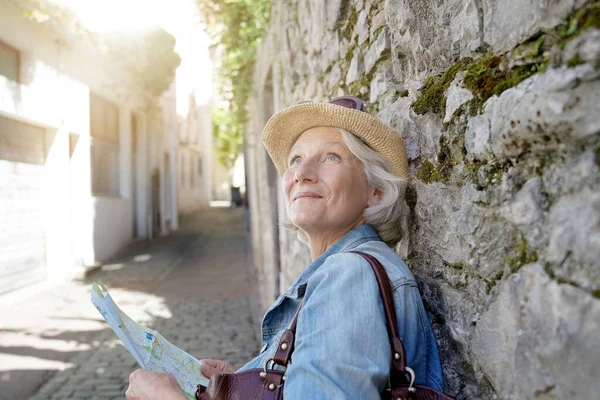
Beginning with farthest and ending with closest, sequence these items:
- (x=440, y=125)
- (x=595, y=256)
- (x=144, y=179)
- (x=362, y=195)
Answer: (x=144, y=179) < (x=362, y=195) < (x=440, y=125) < (x=595, y=256)

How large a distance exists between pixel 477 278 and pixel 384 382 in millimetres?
320

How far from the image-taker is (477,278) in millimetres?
1157

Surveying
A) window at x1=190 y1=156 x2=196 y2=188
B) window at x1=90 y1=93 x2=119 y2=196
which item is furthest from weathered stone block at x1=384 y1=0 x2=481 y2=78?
window at x1=190 y1=156 x2=196 y2=188

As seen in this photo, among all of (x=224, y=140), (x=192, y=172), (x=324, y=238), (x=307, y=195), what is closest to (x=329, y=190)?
(x=307, y=195)

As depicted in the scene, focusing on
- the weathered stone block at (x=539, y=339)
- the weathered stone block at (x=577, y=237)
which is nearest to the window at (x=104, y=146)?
the weathered stone block at (x=539, y=339)

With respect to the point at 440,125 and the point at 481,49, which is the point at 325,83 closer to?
the point at 440,125

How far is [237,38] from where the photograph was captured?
23.9ft

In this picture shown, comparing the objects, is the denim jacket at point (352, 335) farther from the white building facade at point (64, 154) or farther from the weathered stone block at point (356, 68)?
the white building facade at point (64, 154)

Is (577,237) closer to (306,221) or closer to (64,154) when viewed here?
(306,221)

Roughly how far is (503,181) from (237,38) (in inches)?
267

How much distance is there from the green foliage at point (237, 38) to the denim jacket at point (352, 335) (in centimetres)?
518

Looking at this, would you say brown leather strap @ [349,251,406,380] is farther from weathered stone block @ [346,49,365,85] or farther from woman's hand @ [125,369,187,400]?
weathered stone block @ [346,49,365,85]

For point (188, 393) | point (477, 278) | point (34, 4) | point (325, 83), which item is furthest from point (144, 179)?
point (477, 278)

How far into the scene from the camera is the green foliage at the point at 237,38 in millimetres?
6434
